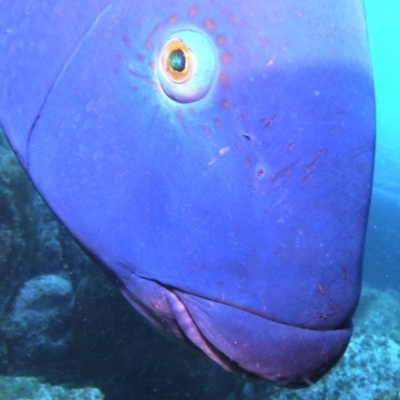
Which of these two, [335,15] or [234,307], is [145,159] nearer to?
[234,307]

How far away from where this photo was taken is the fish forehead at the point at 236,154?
854 mm

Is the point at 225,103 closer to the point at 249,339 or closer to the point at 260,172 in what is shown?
the point at 260,172

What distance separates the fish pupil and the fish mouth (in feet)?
1.79

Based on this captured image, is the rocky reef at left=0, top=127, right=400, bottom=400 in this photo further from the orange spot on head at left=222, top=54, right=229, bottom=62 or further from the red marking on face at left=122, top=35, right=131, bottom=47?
the orange spot on head at left=222, top=54, right=229, bottom=62

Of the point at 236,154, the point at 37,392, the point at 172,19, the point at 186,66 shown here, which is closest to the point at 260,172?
the point at 236,154

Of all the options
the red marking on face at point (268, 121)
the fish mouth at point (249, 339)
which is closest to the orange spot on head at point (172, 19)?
the red marking on face at point (268, 121)

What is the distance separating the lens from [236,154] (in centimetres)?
89

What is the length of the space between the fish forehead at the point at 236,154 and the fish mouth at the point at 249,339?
0.03 meters

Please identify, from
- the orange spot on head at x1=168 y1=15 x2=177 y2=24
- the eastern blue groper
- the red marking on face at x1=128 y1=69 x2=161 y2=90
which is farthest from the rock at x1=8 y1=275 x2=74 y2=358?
the orange spot on head at x1=168 y1=15 x2=177 y2=24

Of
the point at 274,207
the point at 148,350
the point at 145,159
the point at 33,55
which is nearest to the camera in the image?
the point at 274,207

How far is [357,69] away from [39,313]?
342 cm

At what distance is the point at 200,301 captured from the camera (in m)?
0.92

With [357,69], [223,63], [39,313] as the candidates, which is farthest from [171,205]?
[39,313]

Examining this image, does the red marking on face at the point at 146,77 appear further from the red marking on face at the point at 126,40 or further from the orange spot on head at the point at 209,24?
the orange spot on head at the point at 209,24
